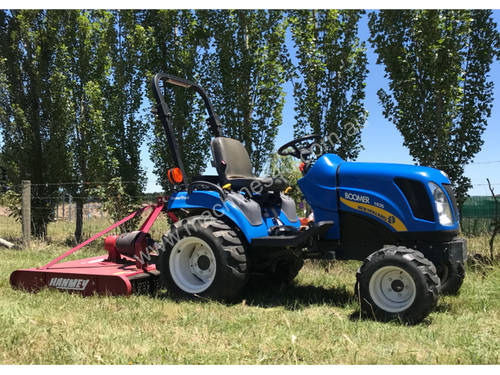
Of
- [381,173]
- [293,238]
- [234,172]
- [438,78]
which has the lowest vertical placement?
[293,238]

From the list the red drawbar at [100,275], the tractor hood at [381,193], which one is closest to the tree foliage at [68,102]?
the red drawbar at [100,275]

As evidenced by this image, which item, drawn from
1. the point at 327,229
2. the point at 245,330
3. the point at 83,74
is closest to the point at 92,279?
the point at 245,330

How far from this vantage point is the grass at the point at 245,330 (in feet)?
9.88

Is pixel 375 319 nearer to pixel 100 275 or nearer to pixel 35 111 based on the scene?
pixel 100 275

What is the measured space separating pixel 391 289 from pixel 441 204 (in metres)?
0.90

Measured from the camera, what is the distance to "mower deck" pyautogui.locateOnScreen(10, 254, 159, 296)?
4.75 meters

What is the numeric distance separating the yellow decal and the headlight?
1.11 ft

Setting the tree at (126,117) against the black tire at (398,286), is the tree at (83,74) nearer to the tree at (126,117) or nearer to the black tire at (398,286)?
the tree at (126,117)

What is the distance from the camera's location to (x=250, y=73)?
9.18 metres

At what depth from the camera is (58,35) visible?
11703 mm

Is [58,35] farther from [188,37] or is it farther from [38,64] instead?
[188,37]

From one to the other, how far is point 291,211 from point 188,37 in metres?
5.83

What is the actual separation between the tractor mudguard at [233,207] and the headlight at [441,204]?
1.73 metres

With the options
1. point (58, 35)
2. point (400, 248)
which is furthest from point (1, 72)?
point (400, 248)
